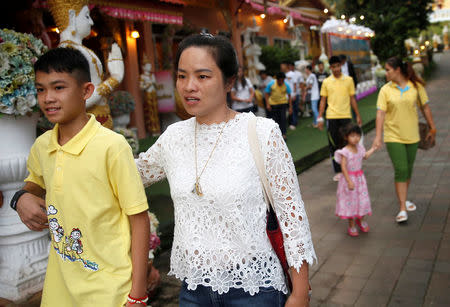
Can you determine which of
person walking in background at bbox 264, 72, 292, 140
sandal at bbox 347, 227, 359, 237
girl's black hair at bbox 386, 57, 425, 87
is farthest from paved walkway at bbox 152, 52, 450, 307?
person walking in background at bbox 264, 72, 292, 140

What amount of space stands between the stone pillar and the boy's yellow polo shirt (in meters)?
9.34

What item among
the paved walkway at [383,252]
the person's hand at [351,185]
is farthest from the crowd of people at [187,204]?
the person's hand at [351,185]

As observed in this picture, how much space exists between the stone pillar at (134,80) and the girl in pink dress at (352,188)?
276 inches

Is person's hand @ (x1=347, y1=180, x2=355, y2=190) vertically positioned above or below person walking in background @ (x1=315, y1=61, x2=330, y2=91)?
below

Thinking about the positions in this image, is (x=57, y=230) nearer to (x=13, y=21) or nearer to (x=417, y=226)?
(x=417, y=226)

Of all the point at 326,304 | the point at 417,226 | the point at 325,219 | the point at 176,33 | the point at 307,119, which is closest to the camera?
the point at 326,304

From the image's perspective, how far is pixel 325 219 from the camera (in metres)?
5.37

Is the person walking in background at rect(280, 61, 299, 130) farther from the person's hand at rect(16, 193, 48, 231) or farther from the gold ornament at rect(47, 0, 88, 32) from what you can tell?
the person's hand at rect(16, 193, 48, 231)

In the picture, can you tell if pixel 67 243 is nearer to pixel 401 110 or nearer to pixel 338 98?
pixel 401 110

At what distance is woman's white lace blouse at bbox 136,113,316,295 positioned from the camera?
171 cm

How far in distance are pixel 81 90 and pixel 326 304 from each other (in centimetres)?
250

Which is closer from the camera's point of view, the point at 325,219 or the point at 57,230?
the point at 57,230

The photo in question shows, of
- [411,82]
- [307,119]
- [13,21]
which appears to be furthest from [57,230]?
[307,119]

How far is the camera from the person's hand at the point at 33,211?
6.01 ft
